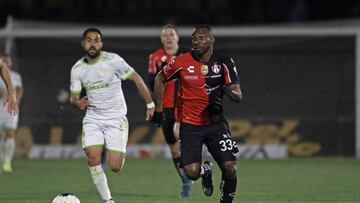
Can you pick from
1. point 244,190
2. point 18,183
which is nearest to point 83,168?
point 18,183

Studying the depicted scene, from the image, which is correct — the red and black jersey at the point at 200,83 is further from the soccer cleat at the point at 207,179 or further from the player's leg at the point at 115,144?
the player's leg at the point at 115,144

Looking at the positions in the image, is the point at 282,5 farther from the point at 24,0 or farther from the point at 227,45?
the point at 24,0

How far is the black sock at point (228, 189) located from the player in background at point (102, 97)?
1454 mm

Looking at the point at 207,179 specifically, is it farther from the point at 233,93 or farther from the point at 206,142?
the point at 233,93

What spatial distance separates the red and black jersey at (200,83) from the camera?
11438mm

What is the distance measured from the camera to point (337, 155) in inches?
944

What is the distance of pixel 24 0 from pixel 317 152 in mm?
10077

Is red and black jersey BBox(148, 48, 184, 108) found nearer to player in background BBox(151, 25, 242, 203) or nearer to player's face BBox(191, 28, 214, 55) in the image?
player in background BBox(151, 25, 242, 203)

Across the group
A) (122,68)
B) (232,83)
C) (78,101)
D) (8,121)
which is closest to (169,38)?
(122,68)

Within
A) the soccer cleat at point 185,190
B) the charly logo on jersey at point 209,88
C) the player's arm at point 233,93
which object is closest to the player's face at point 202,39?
the charly logo on jersey at point 209,88

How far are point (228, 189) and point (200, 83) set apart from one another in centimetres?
128

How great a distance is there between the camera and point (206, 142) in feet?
38.2

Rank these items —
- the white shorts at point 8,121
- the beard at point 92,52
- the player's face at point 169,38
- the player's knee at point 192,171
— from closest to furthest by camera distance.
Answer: the player's knee at point 192,171, the beard at point 92,52, the player's face at point 169,38, the white shorts at point 8,121

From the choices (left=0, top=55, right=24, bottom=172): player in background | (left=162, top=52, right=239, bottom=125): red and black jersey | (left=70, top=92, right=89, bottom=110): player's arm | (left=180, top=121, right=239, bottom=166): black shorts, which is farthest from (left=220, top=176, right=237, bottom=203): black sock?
(left=0, top=55, right=24, bottom=172): player in background
